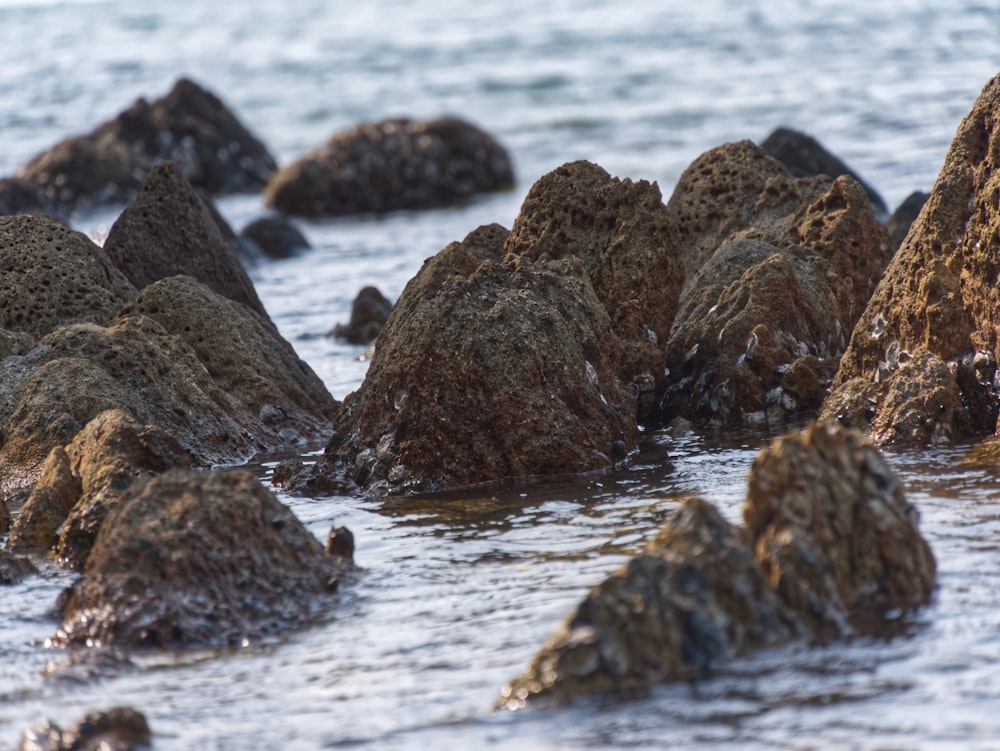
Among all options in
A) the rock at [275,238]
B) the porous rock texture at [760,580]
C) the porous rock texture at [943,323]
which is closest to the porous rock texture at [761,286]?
the porous rock texture at [943,323]

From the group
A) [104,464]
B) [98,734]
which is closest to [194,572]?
[98,734]

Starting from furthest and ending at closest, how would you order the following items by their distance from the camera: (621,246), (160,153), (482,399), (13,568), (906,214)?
(160,153), (906,214), (621,246), (482,399), (13,568)

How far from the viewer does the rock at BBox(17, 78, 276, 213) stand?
21438 millimetres

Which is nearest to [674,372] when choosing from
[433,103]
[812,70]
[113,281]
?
[113,281]

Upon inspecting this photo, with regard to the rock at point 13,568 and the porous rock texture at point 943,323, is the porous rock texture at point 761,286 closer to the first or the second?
the porous rock texture at point 943,323

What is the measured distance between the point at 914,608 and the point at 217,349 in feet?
15.9

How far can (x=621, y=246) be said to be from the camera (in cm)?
814

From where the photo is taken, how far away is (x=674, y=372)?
26.2 feet

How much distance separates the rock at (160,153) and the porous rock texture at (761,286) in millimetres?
13708

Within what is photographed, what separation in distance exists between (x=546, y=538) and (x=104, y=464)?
1884 mm

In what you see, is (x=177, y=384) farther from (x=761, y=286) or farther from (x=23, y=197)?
(x=23, y=197)

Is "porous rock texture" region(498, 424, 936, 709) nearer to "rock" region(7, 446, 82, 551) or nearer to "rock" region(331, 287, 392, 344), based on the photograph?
"rock" region(7, 446, 82, 551)

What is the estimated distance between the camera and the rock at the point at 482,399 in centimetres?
671

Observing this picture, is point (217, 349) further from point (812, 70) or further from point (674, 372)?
point (812, 70)
